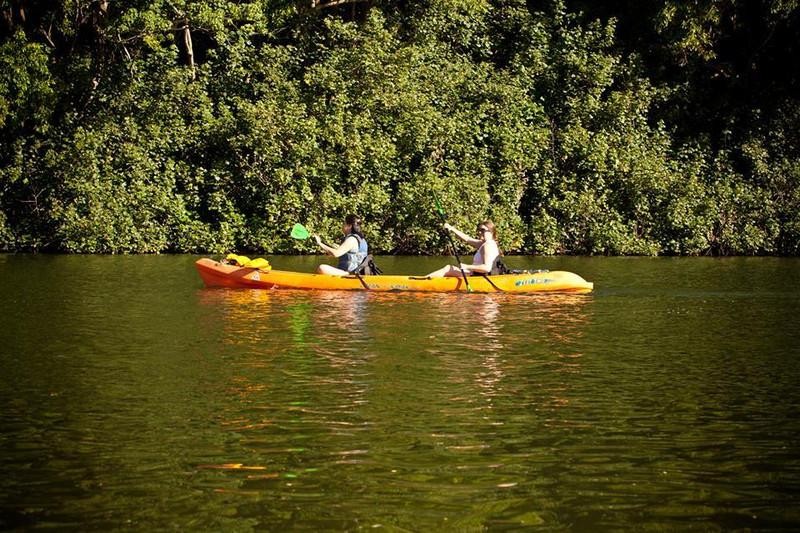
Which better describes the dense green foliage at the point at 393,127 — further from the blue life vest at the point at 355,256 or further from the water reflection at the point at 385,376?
the water reflection at the point at 385,376

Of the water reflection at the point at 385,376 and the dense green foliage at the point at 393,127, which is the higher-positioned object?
the dense green foliage at the point at 393,127

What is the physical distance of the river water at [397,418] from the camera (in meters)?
7.07

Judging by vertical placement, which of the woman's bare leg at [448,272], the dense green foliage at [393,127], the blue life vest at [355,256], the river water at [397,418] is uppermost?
the dense green foliage at [393,127]

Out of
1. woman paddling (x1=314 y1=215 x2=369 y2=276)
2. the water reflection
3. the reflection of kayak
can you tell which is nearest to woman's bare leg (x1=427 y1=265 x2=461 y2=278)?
the reflection of kayak

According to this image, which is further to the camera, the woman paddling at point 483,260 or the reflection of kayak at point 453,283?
the woman paddling at point 483,260

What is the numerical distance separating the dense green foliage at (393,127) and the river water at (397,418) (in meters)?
15.6

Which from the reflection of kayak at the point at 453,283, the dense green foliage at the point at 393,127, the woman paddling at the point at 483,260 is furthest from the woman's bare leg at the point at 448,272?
the dense green foliage at the point at 393,127

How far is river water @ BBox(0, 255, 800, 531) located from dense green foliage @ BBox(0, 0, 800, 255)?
51.3 ft

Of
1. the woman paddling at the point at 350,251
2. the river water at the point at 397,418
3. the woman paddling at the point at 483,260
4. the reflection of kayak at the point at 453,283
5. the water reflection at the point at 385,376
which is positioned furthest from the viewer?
the woman paddling at the point at 350,251

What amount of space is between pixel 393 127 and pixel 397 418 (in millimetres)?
25642

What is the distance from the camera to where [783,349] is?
13523 mm

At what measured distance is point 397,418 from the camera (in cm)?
942

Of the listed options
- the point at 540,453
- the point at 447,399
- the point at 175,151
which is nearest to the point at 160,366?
the point at 447,399

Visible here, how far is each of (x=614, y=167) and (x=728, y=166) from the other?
11.3 ft
